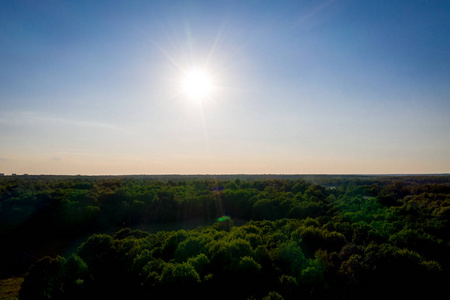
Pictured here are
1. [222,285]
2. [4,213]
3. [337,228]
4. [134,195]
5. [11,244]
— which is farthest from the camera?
[134,195]

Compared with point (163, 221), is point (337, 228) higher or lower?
higher

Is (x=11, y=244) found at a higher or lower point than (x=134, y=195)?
lower

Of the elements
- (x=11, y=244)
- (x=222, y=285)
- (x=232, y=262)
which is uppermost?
(x=232, y=262)

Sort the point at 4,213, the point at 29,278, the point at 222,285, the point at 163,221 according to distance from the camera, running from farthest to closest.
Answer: the point at 163,221, the point at 4,213, the point at 29,278, the point at 222,285

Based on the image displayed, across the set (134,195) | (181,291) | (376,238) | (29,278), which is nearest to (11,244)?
(134,195)

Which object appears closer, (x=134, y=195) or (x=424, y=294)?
(x=424, y=294)

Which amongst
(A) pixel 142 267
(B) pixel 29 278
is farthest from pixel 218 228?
(B) pixel 29 278

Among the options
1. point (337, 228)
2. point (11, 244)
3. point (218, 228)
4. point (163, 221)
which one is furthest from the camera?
point (163, 221)

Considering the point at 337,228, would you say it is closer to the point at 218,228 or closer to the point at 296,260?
the point at 296,260

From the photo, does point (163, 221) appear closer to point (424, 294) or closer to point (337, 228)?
point (337, 228)
